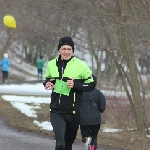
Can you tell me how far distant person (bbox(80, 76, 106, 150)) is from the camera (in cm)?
1035

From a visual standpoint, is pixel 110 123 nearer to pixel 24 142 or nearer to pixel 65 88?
pixel 24 142

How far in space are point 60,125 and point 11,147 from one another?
3.88 metres

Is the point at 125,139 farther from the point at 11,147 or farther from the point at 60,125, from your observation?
the point at 60,125

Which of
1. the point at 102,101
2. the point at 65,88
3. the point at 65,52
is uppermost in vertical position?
the point at 65,52

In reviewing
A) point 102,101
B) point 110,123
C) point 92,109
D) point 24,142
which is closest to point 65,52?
point 102,101

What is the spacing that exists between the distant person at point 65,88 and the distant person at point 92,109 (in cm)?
232

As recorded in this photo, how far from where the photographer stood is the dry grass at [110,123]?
13.1 meters

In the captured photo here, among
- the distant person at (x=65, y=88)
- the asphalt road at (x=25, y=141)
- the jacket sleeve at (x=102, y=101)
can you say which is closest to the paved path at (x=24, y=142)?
the asphalt road at (x=25, y=141)

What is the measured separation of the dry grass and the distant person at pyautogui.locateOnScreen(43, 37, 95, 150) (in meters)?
4.47

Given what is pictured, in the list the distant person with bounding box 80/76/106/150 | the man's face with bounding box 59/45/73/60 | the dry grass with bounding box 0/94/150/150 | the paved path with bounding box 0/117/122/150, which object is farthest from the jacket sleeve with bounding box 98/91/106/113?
the man's face with bounding box 59/45/73/60

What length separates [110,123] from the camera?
713 inches

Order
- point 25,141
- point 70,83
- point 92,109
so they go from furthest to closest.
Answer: point 25,141
point 92,109
point 70,83

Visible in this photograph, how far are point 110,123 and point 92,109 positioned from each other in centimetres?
775

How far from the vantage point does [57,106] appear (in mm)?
7836
